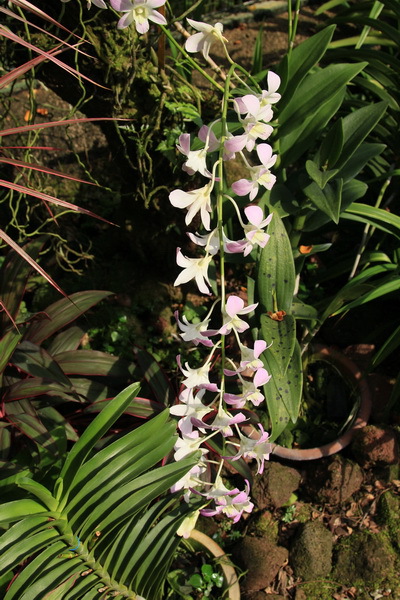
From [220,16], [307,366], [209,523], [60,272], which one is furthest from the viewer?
[220,16]

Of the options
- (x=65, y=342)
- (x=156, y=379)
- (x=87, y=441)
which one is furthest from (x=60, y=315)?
(x=87, y=441)

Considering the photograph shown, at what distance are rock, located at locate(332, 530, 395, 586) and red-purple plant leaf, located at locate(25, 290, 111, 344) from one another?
1148 millimetres

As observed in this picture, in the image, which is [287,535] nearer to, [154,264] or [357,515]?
[357,515]

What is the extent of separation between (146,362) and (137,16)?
3.19 feet

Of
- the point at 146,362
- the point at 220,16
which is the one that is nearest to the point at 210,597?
the point at 146,362

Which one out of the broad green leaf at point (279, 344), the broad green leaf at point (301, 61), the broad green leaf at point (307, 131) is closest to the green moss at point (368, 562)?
the broad green leaf at point (279, 344)

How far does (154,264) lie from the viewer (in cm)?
224

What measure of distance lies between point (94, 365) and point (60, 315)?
7.6 inches

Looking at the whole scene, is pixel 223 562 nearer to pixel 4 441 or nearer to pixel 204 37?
pixel 4 441

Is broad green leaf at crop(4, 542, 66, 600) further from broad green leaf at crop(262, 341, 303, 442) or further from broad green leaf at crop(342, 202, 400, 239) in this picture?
broad green leaf at crop(342, 202, 400, 239)

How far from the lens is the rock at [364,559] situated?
172 centimetres

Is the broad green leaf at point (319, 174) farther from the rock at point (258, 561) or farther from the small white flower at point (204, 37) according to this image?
the rock at point (258, 561)

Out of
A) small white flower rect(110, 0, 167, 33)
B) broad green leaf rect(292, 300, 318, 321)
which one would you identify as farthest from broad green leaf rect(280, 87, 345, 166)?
small white flower rect(110, 0, 167, 33)

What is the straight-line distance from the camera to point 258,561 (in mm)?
1700
